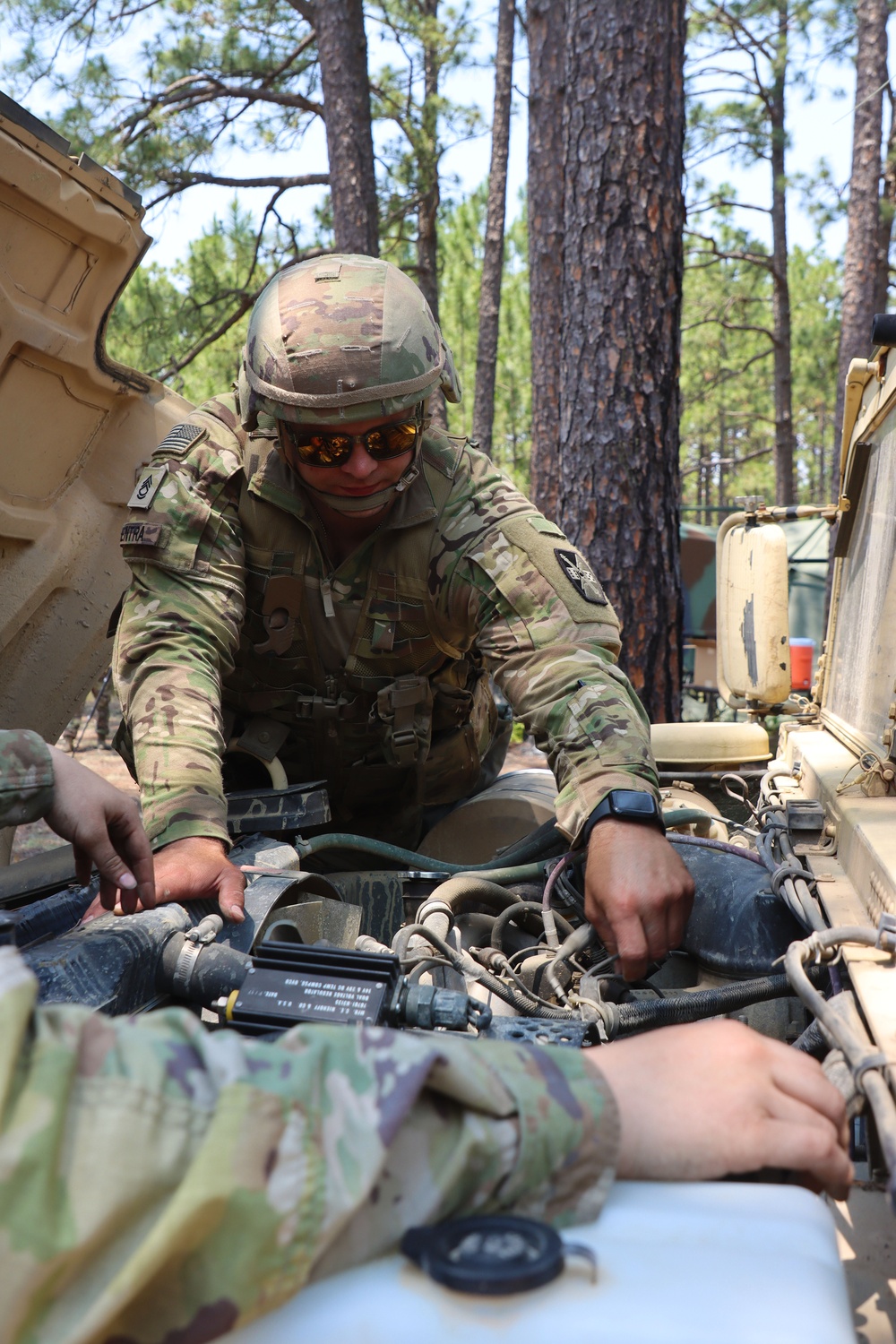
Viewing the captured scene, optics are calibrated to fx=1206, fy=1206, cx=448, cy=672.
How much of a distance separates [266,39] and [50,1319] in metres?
10.3

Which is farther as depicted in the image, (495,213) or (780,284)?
(780,284)

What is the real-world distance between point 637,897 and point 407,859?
75 centimetres

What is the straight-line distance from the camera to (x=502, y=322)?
2158 cm

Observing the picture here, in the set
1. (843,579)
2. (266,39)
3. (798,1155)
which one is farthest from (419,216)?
(798,1155)

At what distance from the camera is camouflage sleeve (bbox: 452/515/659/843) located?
242cm

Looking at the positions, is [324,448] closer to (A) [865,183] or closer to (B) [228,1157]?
(B) [228,1157]

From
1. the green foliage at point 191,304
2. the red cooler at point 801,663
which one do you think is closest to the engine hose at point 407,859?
the red cooler at point 801,663

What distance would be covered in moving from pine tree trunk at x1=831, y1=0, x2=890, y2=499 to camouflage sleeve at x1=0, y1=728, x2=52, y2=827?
31.8ft

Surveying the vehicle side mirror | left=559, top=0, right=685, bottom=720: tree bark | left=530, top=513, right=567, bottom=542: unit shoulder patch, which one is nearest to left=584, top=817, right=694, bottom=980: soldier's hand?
left=530, top=513, right=567, bottom=542: unit shoulder patch

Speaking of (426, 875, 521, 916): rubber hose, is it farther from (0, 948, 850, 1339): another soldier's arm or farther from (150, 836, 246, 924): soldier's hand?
(0, 948, 850, 1339): another soldier's arm

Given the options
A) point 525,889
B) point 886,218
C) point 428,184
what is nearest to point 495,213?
point 428,184

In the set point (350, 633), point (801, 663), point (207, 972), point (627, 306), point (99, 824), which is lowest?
point (207, 972)

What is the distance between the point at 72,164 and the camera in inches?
96.0

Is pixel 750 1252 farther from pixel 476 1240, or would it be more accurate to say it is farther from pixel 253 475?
pixel 253 475
